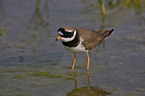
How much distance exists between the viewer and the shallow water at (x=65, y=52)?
4.75 metres

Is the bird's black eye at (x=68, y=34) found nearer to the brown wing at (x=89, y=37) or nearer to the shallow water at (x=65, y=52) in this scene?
the brown wing at (x=89, y=37)

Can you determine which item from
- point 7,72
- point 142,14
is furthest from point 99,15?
point 7,72

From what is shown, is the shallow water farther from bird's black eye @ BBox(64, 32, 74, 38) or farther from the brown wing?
bird's black eye @ BBox(64, 32, 74, 38)

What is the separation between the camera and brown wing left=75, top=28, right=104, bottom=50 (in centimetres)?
553

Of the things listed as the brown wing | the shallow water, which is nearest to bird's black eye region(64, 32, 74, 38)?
the brown wing

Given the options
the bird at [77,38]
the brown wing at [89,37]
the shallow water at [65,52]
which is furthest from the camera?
the brown wing at [89,37]

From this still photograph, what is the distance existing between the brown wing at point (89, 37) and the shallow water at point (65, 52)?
0.42 metres

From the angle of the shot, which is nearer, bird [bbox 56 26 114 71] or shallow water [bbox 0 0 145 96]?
shallow water [bbox 0 0 145 96]

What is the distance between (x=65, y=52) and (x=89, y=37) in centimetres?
112

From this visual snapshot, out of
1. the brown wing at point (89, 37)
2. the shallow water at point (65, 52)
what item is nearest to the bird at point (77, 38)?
the brown wing at point (89, 37)

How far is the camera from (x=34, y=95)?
175 inches

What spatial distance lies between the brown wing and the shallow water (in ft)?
1.37

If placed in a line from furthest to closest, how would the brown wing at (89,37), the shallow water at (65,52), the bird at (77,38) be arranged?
the brown wing at (89,37), the bird at (77,38), the shallow water at (65,52)

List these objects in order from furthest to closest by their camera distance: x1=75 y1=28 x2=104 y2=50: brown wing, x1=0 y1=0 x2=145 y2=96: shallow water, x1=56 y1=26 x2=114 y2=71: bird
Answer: x1=75 y1=28 x2=104 y2=50: brown wing < x1=56 y1=26 x2=114 y2=71: bird < x1=0 y1=0 x2=145 y2=96: shallow water
